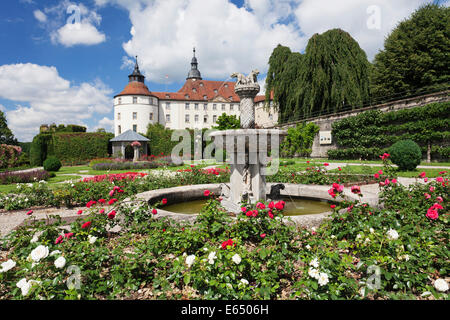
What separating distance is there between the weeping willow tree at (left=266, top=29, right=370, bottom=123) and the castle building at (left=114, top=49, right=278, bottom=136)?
16767mm

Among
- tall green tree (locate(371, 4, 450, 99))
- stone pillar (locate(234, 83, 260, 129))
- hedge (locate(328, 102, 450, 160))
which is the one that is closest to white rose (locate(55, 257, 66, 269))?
stone pillar (locate(234, 83, 260, 129))

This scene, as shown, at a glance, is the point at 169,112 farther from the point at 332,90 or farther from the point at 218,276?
the point at 218,276

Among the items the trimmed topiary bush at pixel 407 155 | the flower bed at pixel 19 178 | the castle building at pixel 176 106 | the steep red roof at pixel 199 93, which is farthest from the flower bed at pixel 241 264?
the steep red roof at pixel 199 93

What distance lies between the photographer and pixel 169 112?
4612 cm

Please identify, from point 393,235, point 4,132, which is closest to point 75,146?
point 4,132

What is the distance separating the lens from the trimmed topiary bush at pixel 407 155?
10477 mm

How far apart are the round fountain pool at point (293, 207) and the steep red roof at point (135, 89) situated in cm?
4087

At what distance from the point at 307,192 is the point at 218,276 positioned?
477 centimetres

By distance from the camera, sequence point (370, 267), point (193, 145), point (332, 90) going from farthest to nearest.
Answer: point (193, 145), point (332, 90), point (370, 267)

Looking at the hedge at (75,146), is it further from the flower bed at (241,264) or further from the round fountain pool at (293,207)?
the flower bed at (241,264)

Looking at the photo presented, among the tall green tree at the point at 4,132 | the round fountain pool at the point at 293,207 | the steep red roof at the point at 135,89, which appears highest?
the steep red roof at the point at 135,89

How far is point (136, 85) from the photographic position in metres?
43.2

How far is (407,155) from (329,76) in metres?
14.4

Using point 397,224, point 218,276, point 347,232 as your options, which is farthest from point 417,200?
point 218,276
